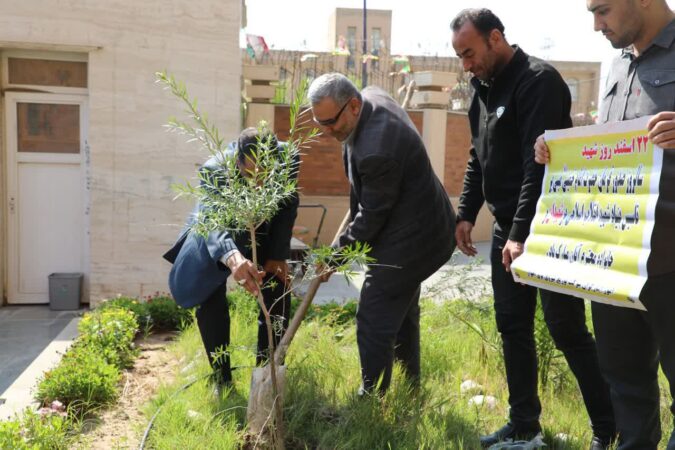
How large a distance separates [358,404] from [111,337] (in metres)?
2.47

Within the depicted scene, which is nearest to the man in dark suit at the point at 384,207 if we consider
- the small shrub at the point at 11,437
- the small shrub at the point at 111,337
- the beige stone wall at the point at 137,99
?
the small shrub at the point at 11,437

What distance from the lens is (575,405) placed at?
3.99m

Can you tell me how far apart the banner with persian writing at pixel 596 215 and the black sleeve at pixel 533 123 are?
0.30ft

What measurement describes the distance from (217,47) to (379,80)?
822cm

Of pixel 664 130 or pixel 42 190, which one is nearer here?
pixel 664 130

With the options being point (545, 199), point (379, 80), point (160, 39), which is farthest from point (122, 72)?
point (379, 80)

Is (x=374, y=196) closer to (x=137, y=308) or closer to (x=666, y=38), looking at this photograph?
(x=666, y=38)

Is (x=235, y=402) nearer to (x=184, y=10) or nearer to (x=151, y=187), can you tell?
(x=151, y=187)

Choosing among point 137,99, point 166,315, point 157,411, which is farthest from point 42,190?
point 157,411

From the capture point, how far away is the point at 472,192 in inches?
151

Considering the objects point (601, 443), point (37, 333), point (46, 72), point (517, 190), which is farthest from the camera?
point (46, 72)

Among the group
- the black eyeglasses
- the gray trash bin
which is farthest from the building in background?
the black eyeglasses

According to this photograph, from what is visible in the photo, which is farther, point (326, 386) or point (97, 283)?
point (97, 283)

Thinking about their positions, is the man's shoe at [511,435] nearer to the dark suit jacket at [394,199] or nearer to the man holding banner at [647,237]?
the man holding banner at [647,237]
